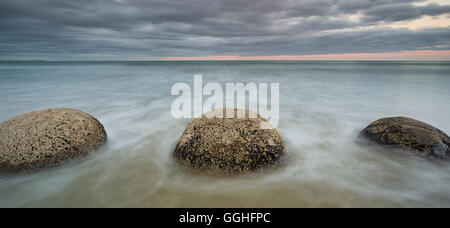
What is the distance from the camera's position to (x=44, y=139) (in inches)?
123

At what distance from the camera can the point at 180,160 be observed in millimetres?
3230

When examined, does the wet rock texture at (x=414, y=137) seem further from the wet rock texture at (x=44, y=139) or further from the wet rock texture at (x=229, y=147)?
the wet rock texture at (x=44, y=139)

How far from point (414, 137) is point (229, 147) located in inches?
115

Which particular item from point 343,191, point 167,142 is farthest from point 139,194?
point 343,191

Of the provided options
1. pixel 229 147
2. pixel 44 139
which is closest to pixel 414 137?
pixel 229 147

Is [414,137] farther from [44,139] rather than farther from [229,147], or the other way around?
[44,139]

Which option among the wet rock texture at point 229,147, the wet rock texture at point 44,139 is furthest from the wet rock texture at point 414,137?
the wet rock texture at point 44,139

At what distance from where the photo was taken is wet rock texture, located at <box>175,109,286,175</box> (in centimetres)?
291

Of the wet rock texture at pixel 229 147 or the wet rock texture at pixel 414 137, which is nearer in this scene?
the wet rock texture at pixel 229 147

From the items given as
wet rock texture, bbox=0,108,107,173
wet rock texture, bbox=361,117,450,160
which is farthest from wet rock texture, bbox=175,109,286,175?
wet rock texture, bbox=361,117,450,160

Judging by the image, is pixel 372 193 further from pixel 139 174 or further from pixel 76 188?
pixel 76 188

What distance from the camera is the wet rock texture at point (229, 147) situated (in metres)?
2.91

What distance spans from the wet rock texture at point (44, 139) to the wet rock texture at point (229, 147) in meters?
1.55
